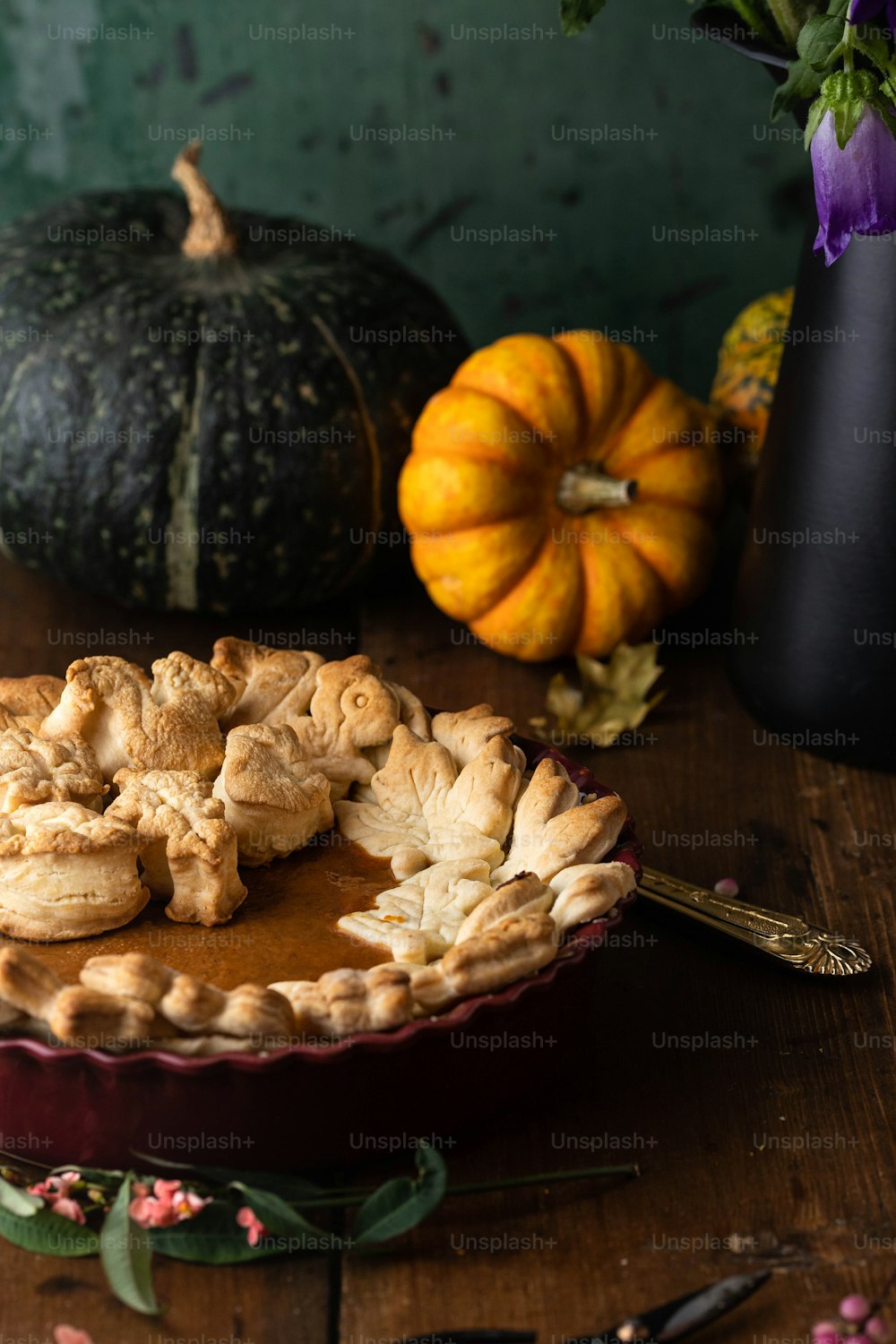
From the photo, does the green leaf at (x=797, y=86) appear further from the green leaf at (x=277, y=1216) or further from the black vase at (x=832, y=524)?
the green leaf at (x=277, y=1216)

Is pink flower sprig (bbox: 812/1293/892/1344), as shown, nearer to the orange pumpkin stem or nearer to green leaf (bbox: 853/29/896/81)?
green leaf (bbox: 853/29/896/81)

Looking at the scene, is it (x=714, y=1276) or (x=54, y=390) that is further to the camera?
(x=54, y=390)

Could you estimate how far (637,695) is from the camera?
1.96 meters

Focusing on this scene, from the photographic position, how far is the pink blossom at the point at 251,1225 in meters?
1.10

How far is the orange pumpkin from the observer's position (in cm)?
195

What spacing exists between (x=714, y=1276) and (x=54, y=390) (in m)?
1.44

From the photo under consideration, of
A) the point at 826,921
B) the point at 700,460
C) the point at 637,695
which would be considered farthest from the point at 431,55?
the point at 826,921

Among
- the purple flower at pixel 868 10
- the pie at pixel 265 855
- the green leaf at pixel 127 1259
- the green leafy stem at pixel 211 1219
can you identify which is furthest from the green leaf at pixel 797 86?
the green leaf at pixel 127 1259

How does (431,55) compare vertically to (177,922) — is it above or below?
above

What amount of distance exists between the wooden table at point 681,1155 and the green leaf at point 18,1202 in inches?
1.6

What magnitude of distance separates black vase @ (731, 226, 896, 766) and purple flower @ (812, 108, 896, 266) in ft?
0.97

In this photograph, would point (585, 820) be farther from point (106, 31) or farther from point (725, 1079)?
Result: point (106, 31)

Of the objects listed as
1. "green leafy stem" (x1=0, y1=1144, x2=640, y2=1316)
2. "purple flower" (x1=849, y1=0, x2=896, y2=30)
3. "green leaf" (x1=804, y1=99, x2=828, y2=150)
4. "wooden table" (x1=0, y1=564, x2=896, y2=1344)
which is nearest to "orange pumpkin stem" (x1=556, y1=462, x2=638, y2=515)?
"wooden table" (x1=0, y1=564, x2=896, y2=1344)

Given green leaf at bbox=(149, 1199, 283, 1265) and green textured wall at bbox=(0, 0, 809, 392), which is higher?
green textured wall at bbox=(0, 0, 809, 392)
